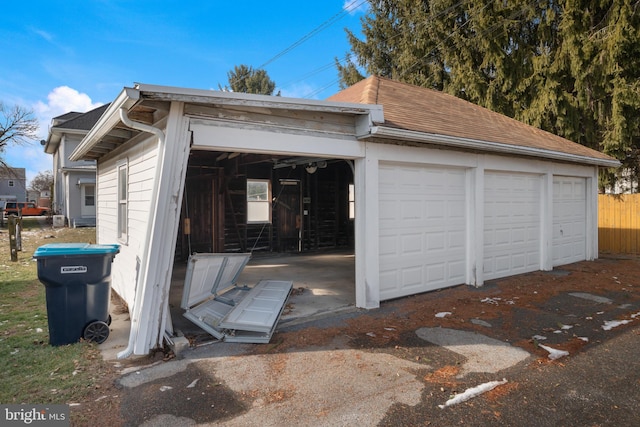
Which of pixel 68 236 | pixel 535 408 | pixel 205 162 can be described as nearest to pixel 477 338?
pixel 535 408

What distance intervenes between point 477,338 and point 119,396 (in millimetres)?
3704

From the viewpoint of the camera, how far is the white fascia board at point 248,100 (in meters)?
3.79

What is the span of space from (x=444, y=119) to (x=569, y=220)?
489cm

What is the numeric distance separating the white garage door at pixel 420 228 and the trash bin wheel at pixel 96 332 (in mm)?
3729

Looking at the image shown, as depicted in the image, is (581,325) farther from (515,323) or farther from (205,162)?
(205,162)

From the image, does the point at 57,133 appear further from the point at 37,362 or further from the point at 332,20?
the point at 37,362

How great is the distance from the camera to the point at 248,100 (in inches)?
172

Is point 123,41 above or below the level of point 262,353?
above

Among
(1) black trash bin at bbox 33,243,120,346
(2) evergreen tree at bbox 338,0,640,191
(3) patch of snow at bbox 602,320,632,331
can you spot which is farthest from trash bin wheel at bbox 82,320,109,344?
(2) evergreen tree at bbox 338,0,640,191

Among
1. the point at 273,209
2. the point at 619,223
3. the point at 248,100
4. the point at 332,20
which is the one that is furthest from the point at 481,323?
the point at 332,20

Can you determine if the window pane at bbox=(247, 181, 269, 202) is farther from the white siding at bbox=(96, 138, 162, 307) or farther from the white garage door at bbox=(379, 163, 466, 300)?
the white garage door at bbox=(379, 163, 466, 300)

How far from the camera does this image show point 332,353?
408 cm

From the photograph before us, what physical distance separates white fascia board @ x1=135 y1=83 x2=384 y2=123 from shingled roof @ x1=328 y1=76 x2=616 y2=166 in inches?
16.2
